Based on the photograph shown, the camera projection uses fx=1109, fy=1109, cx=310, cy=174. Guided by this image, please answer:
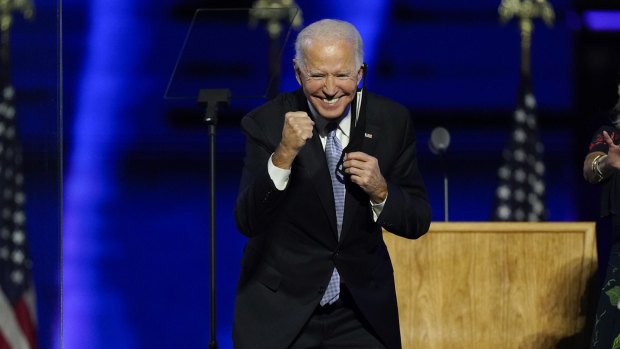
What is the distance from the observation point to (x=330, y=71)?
2.43m

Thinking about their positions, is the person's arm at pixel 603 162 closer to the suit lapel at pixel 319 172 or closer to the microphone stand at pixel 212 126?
the suit lapel at pixel 319 172

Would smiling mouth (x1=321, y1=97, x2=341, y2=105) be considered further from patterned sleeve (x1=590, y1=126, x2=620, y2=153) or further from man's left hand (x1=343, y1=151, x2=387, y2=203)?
patterned sleeve (x1=590, y1=126, x2=620, y2=153)

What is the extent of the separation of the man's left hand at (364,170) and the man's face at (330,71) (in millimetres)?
152

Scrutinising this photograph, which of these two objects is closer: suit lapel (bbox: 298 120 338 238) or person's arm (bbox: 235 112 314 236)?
person's arm (bbox: 235 112 314 236)

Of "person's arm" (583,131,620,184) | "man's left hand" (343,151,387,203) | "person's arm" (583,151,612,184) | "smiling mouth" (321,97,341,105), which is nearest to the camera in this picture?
"man's left hand" (343,151,387,203)

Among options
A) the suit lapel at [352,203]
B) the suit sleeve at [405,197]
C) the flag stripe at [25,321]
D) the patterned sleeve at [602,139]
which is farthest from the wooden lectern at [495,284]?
the flag stripe at [25,321]

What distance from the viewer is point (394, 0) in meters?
5.27

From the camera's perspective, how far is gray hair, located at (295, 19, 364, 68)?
95.8 inches

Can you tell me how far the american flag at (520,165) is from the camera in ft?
17.3

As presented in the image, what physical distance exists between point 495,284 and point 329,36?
2049 millimetres

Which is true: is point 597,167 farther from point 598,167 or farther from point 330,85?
point 330,85

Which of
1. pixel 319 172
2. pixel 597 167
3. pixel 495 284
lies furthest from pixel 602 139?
pixel 319 172

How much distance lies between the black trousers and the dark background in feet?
7.67

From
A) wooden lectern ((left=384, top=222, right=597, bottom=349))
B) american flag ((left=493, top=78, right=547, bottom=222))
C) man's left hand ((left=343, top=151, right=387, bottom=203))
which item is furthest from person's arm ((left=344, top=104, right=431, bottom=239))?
american flag ((left=493, top=78, right=547, bottom=222))
